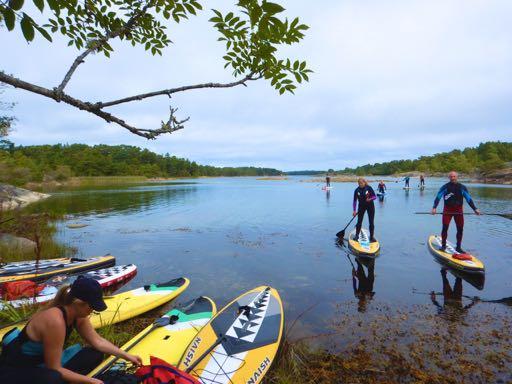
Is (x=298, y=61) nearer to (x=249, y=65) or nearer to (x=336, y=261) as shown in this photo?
(x=249, y=65)

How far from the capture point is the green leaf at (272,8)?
1775mm

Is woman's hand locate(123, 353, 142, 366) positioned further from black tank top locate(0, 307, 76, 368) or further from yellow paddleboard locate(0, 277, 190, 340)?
yellow paddleboard locate(0, 277, 190, 340)

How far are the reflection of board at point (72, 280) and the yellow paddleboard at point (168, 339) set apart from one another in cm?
281

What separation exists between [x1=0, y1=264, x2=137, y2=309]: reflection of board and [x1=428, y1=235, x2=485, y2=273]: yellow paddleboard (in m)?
10.6

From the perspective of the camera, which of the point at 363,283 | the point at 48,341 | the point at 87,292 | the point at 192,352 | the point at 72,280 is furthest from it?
the point at 363,283

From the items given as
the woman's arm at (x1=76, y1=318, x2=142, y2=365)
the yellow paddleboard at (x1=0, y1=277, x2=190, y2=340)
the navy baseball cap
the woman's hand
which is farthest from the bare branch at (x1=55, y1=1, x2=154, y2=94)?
the yellow paddleboard at (x1=0, y1=277, x2=190, y2=340)

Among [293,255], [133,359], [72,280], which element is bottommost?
[293,255]

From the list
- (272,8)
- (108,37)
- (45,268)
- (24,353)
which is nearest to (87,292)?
(24,353)

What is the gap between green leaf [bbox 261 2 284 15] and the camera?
178 cm

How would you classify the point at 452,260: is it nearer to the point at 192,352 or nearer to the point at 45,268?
the point at 192,352

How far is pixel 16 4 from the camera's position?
161 centimetres

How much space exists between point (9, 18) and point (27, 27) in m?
0.08

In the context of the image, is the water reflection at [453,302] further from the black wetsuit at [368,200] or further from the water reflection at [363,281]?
the black wetsuit at [368,200]

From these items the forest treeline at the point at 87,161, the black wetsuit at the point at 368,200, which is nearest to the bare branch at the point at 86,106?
the black wetsuit at the point at 368,200
